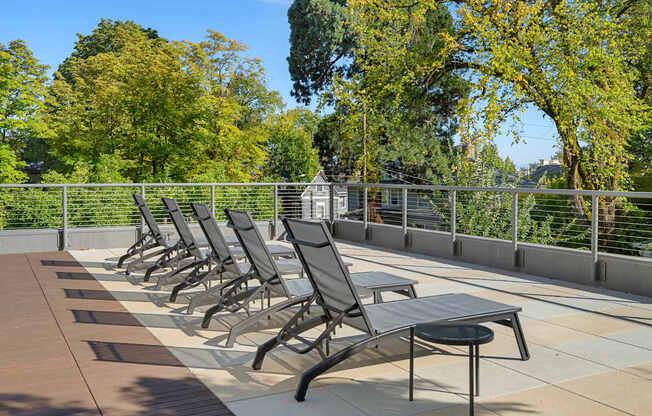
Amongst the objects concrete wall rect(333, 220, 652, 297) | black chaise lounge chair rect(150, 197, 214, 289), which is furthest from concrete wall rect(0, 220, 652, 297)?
black chaise lounge chair rect(150, 197, 214, 289)

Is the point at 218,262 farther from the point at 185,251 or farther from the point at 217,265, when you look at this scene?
the point at 185,251

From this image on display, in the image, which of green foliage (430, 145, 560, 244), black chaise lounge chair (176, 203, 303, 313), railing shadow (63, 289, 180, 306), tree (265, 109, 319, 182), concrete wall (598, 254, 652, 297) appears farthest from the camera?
tree (265, 109, 319, 182)

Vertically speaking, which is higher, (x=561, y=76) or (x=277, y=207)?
(x=561, y=76)

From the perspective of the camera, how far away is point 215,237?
19.9 ft

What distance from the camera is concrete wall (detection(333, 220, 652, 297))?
22.4 feet

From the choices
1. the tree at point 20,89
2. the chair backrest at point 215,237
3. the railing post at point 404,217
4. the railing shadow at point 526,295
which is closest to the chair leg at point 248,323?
the chair backrest at point 215,237

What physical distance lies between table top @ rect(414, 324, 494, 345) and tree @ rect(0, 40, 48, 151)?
22.7m

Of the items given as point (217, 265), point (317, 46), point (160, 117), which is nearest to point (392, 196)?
point (217, 265)

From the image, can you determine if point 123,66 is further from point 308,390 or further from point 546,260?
point 308,390

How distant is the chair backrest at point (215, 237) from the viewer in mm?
5847

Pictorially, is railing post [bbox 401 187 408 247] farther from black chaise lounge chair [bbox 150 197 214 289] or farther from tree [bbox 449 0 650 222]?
tree [bbox 449 0 650 222]

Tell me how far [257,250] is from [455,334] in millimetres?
2353

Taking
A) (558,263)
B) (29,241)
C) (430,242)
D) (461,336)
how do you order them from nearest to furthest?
1. (461,336)
2. (558,263)
3. (430,242)
4. (29,241)

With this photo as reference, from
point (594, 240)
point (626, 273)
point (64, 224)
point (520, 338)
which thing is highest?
point (594, 240)
